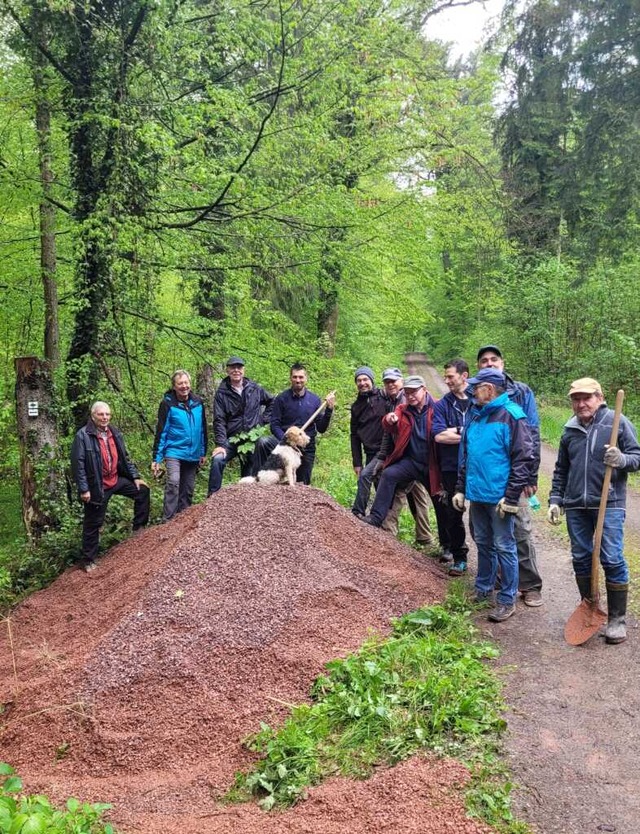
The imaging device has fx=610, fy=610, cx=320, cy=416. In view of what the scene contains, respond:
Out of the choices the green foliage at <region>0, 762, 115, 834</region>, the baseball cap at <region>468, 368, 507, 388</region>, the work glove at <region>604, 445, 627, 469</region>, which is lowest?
the green foliage at <region>0, 762, 115, 834</region>

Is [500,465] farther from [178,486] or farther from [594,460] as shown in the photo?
[178,486]

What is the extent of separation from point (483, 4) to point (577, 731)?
16.3 metres

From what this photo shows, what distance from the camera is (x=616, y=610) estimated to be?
15.1ft

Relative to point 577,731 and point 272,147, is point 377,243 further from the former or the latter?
point 577,731

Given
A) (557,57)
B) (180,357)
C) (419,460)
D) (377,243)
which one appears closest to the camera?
(419,460)

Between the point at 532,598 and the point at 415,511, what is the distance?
6.79 feet

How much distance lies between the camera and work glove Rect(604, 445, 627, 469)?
4395 mm

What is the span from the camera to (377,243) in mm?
9984

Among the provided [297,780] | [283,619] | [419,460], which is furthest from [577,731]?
[419,460]

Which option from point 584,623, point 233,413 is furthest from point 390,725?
point 233,413

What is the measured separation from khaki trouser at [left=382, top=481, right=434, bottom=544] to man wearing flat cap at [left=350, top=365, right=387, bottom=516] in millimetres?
411

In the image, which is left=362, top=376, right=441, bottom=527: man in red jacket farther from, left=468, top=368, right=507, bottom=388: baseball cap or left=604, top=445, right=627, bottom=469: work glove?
left=604, top=445, right=627, bottom=469: work glove

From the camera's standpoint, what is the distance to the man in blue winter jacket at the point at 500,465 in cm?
498

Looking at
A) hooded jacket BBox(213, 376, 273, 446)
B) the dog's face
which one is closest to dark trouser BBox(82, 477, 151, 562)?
hooded jacket BBox(213, 376, 273, 446)
